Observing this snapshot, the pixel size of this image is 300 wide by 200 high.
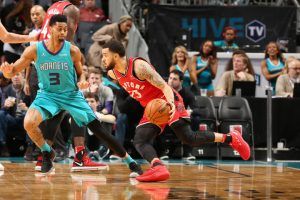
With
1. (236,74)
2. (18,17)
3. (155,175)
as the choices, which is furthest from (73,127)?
(18,17)

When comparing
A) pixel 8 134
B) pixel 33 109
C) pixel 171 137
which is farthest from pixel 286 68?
pixel 33 109

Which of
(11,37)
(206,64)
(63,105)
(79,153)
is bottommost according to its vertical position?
(79,153)

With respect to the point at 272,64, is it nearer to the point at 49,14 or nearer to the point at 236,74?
the point at 236,74

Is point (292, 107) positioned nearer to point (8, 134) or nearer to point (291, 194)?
point (8, 134)

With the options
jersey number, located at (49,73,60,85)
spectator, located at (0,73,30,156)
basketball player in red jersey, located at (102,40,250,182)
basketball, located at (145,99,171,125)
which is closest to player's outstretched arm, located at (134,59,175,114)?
basketball player in red jersey, located at (102,40,250,182)

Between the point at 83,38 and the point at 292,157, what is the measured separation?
474cm

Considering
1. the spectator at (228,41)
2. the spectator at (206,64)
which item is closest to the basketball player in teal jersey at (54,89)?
the spectator at (206,64)

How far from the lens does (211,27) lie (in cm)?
1616

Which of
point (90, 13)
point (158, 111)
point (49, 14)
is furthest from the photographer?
point (90, 13)

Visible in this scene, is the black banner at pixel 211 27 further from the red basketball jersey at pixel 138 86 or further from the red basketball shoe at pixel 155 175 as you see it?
the red basketball shoe at pixel 155 175

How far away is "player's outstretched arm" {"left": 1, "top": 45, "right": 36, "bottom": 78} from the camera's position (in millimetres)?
9312

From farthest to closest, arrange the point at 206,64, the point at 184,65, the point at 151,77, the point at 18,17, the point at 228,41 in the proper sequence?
the point at 228,41, the point at 18,17, the point at 206,64, the point at 184,65, the point at 151,77

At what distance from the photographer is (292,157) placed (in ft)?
44.7

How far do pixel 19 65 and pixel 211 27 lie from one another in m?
7.35
